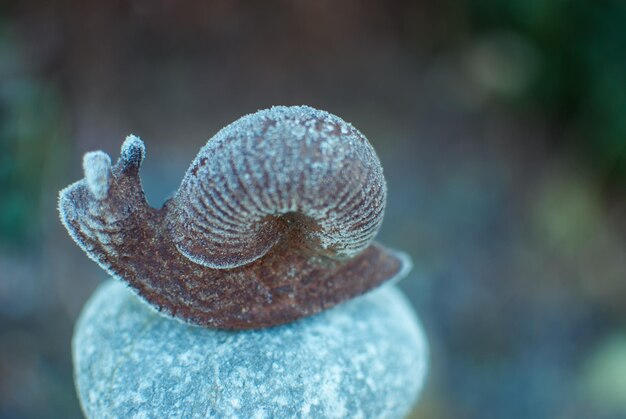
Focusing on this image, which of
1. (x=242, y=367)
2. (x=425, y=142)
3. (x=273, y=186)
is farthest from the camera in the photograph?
(x=425, y=142)

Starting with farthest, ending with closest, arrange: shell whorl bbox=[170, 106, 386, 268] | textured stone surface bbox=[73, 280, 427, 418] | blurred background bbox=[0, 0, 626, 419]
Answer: blurred background bbox=[0, 0, 626, 419] → textured stone surface bbox=[73, 280, 427, 418] → shell whorl bbox=[170, 106, 386, 268]

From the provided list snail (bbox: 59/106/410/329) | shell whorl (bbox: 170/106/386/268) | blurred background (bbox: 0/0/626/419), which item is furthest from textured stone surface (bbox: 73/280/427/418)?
blurred background (bbox: 0/0/626/419)

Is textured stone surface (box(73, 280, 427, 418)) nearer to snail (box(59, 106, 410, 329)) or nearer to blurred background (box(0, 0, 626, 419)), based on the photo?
snail (box(59, 106, 410, 329))

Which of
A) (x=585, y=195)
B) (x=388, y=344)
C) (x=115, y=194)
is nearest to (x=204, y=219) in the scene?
(x=115, y=194)

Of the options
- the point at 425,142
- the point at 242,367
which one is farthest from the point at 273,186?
the point at 425,142

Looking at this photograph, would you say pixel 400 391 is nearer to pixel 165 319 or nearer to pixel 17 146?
pixel 165 319

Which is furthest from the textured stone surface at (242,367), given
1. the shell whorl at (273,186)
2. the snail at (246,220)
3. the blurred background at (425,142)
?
the blurred background at (425,142)

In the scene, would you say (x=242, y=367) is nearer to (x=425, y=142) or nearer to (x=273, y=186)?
(x=273, y=186)

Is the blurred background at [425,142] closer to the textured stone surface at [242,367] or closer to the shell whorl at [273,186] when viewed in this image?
the textured stone surface at [242,367]
